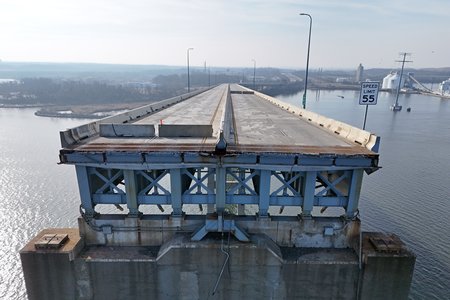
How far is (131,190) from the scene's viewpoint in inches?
412

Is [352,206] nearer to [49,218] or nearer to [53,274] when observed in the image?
[53,274]

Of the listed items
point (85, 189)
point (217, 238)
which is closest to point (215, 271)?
point (217, 238)

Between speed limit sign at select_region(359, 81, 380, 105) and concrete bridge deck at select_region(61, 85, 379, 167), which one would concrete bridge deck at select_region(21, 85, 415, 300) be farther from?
speed limit sign at select_region(359, 81, 380, 105)

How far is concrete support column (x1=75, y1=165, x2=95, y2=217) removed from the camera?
1021cm

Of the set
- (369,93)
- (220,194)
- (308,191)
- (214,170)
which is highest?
(369,93)

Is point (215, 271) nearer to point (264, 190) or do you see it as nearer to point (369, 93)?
point (264, 190)

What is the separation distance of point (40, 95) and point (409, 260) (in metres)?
143

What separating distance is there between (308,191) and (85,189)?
8116mm

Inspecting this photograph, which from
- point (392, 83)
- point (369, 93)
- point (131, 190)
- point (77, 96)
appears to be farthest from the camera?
point (392, 83)

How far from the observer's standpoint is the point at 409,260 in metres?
9.91

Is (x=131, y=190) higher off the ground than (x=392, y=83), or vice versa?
(x=131, y=190)

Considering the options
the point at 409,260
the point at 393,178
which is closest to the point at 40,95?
the point at 393,178

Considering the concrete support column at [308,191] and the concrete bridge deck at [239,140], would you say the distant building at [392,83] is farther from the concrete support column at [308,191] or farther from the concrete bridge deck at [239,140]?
the concrete support column at [308,191]

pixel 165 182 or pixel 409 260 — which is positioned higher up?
pixel 409 260
